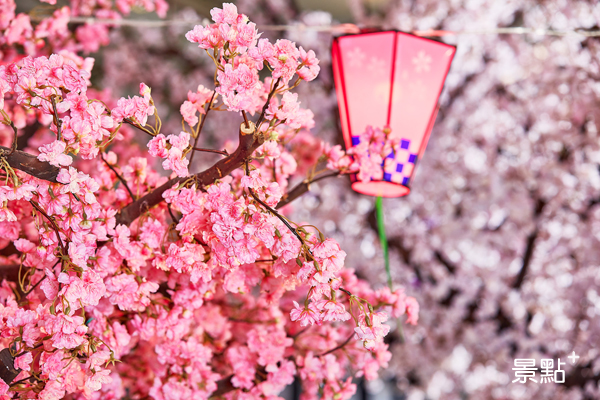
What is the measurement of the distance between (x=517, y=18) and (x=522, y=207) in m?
2.05

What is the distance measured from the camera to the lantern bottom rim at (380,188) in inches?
77.9

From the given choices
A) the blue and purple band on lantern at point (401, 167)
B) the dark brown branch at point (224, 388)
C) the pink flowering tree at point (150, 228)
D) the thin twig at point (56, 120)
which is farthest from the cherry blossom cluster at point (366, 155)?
the dark brown branch at point (224, 388)

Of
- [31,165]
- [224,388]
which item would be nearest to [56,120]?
[31,165]

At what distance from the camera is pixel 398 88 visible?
6.61 ft

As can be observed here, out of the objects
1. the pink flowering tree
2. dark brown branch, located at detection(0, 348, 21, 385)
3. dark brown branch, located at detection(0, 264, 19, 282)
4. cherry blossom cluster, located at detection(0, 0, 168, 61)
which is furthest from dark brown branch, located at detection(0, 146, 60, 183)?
cherry blossom cluster, located at detection(0, 0, 168, 61)

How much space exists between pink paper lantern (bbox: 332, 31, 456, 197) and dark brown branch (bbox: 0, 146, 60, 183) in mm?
1216

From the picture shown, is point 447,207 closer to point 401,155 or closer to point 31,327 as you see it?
point 401,155

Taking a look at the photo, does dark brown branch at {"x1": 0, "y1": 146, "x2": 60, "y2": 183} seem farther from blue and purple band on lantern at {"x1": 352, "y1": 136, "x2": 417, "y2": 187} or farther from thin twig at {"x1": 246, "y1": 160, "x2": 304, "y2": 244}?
blue and purple band on lantern at {"x1": 352, "y1": 136, "x2": 417, "y2": 187}

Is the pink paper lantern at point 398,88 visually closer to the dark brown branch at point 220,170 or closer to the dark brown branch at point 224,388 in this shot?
the dark brown branch at point 220,170

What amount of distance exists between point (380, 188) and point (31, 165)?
138cm

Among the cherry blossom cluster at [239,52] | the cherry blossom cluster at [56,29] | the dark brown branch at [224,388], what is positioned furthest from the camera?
the cherry blossom cluster at [56,29]

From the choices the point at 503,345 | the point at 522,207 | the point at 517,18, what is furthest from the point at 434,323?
the point at 517,18

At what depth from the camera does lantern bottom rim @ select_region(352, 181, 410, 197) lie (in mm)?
1979

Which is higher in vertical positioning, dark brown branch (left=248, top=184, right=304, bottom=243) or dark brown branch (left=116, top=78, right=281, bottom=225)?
dark brown branch (left=116, top=78, right=281, bottom=225)
